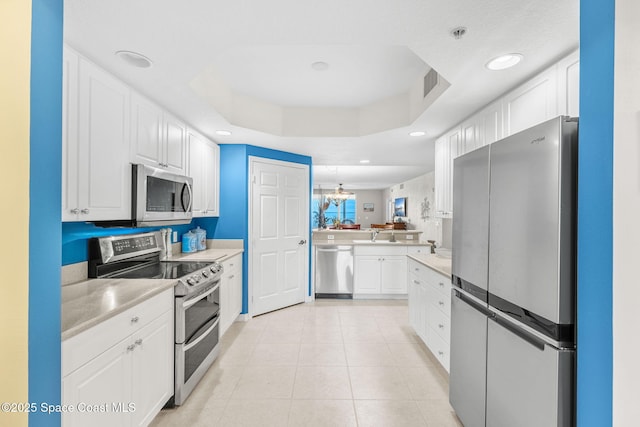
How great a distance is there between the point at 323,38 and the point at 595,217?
1.42 meters

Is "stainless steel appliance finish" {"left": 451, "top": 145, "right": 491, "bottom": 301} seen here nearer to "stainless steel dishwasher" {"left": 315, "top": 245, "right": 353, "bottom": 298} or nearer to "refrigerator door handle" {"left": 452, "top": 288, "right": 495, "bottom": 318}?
"refrigerator door handle" {"left": 452, "top": 288, "right": 495, "bottom": 318}

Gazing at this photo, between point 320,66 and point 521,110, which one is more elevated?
point 320,66

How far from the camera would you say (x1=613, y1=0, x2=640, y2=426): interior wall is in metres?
0.85

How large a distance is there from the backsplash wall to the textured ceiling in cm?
467

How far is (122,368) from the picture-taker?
60.5 inches

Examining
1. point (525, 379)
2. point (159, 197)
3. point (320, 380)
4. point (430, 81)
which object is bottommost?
point (320, 380)

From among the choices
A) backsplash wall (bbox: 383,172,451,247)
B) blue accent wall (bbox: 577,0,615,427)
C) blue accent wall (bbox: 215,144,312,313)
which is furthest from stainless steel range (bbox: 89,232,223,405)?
backsplash wall (bbox: 383,172,451,247)

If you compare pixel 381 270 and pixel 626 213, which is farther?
pixel 381 270

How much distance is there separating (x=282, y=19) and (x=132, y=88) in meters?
1.38

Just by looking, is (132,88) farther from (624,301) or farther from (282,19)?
(624,301)

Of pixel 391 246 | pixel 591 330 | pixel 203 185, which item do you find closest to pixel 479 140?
pixel 591 330

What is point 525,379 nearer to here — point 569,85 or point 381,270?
point 569,85

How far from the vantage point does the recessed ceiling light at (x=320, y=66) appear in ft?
7.86

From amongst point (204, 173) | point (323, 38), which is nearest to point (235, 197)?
point (204, 173)
